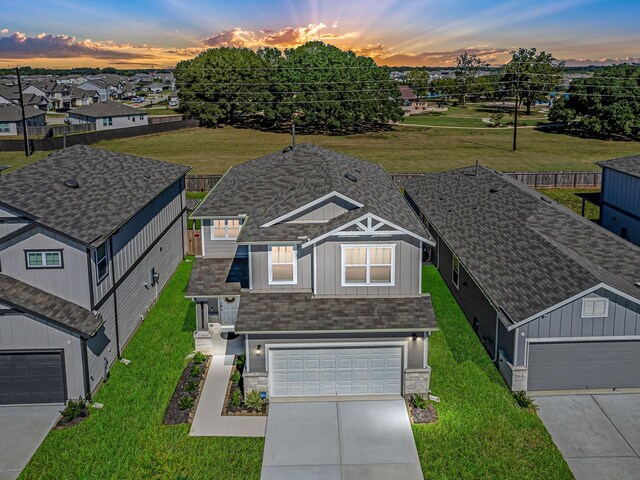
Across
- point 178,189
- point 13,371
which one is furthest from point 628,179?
point 13,371

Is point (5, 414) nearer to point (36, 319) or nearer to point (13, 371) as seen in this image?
point (13, 371)

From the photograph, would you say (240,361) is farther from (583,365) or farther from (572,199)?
(572,199)

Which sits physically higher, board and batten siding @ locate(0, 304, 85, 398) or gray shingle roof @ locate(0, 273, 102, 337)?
gray shingle roof @ locate(0, 273, 102, 337)

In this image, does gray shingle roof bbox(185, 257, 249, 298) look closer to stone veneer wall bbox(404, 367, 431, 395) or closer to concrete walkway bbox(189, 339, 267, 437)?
concrete walkway bbox(189, 339, 267, 437)

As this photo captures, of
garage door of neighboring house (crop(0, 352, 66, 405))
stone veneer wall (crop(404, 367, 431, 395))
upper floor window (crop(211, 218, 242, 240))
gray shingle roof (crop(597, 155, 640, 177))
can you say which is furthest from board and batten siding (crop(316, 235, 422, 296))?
gray shingle roof (crop(597, 155, 640, 177))

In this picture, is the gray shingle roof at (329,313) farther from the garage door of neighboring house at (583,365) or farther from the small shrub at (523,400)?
the garage door of neighboring house at (583,365)

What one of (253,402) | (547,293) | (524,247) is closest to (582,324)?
(547,293)

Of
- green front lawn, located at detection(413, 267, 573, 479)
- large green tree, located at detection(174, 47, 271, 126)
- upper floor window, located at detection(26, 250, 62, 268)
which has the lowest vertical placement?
green front lawn, located at detection(413, 267, 573, 479)
